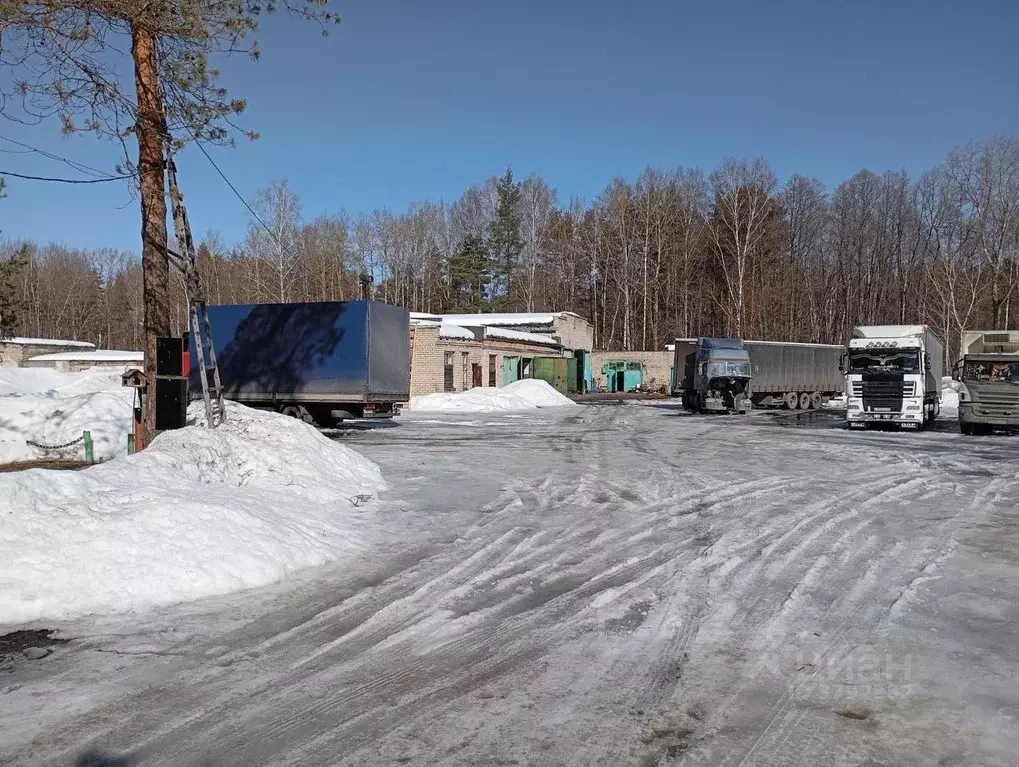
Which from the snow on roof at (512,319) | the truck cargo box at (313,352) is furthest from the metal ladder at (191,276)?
the snow on roof at (512,319)

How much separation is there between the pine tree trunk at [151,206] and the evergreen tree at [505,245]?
59.3m

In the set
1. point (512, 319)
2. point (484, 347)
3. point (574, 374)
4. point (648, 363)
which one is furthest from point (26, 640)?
point (648, 363)

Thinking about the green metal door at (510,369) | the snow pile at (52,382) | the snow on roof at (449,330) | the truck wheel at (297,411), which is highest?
the snow on roof at (449,330)

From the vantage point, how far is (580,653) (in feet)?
→ 16.7

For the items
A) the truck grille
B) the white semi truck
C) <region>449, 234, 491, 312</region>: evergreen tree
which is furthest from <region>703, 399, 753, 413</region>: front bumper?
<region>449, 234, 491, 312</region>: evergreen tree

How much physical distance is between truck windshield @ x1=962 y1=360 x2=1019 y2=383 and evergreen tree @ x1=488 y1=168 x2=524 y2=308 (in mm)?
49857

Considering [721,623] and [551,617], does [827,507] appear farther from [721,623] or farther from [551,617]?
[551,617]

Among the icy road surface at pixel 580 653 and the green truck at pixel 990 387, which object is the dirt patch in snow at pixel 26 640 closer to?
the icy road surface at pixel 580 653

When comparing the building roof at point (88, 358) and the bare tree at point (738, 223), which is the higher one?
the bare tree at point (738, 223)

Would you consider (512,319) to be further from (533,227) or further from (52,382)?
(52,382)

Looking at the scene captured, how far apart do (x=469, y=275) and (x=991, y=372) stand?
50.5 meters

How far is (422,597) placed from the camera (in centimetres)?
636

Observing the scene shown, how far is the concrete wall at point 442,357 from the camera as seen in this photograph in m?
36.1

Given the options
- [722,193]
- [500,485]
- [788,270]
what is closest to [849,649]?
[500,485]
